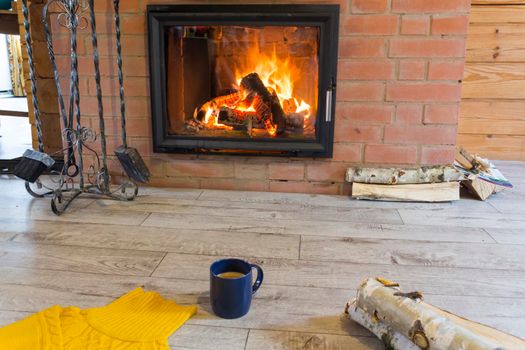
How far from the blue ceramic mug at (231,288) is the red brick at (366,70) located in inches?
44.0

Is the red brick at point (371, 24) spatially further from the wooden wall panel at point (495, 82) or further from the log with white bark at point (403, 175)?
the wooden wall panel at point (495, 82)

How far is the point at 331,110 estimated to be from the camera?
6.37ft

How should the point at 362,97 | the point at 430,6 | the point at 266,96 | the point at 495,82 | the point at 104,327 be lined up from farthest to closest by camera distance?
1. the point at 495,82
2. the point at 266,96
3. the point at 362,97
4. the point at 430,6
5. the point at 104,327

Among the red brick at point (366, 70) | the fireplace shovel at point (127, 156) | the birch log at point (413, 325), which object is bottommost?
the birch log at point (413, 325)

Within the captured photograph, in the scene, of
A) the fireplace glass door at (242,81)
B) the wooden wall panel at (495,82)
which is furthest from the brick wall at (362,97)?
the wooden wall panel at (495,82)

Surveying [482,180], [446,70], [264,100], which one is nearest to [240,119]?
[264,100]

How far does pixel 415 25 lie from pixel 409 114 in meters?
0.35

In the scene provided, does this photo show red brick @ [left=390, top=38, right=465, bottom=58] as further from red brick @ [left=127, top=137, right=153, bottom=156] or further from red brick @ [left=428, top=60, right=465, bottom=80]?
red brick @ [left=127, top=137, right=153, bottom=156]

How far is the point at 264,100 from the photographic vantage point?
81.4 inches

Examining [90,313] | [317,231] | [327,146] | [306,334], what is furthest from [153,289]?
[327,146]

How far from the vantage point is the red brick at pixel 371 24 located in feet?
6.17

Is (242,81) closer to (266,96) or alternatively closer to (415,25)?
(266,96)

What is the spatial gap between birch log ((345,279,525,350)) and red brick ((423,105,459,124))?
110 cm

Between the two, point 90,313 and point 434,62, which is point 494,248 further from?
point 90,313
